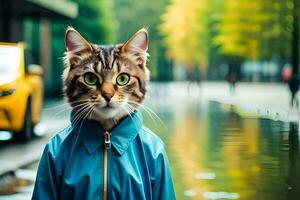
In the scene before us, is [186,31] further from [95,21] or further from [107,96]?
[107,96]

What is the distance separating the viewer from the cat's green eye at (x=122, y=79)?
79.1 inches

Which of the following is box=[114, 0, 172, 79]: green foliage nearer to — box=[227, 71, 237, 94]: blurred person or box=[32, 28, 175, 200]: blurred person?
box=[227, 71, 237, 94]: blurred person

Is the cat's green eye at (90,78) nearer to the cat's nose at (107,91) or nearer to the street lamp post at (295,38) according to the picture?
the cat's nose at (107,91)

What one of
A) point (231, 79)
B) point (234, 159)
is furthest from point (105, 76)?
point (231, 79)

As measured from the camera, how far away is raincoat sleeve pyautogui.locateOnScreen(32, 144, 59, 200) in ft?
6.68

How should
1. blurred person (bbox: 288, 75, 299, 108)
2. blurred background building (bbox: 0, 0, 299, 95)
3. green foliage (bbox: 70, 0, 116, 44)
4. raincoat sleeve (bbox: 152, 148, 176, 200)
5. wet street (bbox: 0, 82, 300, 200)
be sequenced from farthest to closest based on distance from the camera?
green foliage (bbox: 70, 0, 116, 44), blurred person (bbox: 288, 75, 299, 108), blurred background building (bbox: 0, 0, 299, 95), wet street (bbox: 0, 82, 300, 200), raincoat sleeve (bbox: 152, 148, 176, 200)

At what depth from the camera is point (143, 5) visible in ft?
37.5

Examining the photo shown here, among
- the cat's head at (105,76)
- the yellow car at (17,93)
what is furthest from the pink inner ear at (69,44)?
the yellow car at (17,93)

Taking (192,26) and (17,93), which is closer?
(17,93)

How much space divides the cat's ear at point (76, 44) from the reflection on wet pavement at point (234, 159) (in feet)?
13.0

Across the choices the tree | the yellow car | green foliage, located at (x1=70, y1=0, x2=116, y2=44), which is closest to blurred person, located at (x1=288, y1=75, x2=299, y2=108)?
the tree

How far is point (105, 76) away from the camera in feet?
6.52

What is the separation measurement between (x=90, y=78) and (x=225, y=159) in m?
6.72

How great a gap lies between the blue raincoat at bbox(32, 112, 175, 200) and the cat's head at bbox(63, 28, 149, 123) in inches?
1.8
